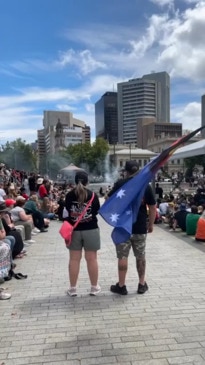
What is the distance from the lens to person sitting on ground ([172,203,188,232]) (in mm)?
10633

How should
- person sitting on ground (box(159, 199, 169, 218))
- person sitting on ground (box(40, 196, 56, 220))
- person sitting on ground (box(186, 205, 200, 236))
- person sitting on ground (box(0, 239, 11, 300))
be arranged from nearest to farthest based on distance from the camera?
person sitting on ground (box(0, 239, 11, 300)) → person sitting on ground (box(186, 205, 200, 236)) → person sitting on ground (box(159, 199, 169, 218)) → person sitting on ground (box(40, 196, 56, 220))

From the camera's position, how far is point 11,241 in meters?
6.77

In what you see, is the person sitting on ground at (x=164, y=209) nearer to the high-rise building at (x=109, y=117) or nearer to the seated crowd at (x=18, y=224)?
the seated crowd at (x=18, y=224)

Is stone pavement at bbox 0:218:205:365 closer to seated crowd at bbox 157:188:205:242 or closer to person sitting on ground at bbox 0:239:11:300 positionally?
person sitting on ground at bbox 0:239:11:300


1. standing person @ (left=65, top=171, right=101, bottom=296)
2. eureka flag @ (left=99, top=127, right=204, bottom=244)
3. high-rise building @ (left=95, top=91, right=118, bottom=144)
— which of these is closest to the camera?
eureka flag @ (left=99, top=127, right=204, bottom=244)

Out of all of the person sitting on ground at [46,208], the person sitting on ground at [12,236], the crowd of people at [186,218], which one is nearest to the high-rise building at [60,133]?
the person sitting on ground at [46,208]

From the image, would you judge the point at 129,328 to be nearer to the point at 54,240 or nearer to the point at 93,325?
the point at 93,325

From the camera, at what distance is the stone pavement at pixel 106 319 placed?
3.54 metres

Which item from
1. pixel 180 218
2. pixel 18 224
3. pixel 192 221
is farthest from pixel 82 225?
pixel 180 218

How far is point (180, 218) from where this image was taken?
10.7 m

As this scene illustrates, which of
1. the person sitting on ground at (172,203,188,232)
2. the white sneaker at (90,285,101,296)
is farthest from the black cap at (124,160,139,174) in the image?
the person sitting on ground at (172,203,188,232)

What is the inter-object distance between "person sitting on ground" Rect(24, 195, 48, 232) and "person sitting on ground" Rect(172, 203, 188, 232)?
4.05m

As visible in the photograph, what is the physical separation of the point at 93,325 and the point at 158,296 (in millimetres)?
1304

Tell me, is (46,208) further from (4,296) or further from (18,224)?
(4,296)
